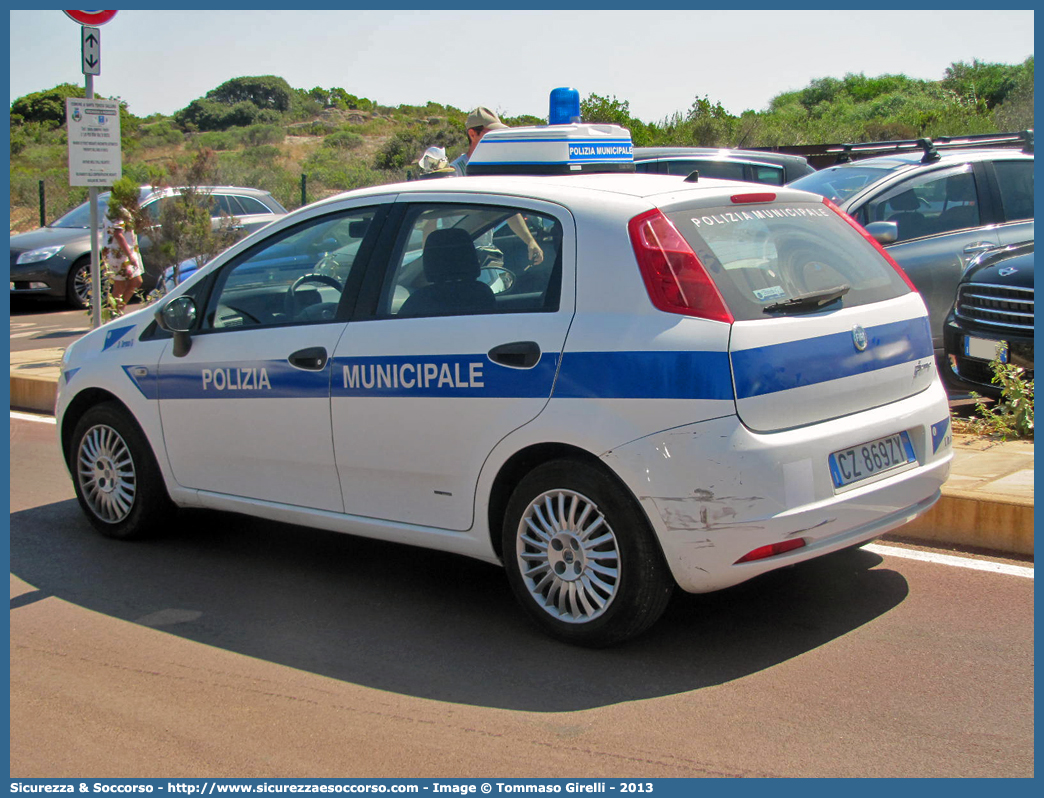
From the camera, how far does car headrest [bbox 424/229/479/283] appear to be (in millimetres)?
4625

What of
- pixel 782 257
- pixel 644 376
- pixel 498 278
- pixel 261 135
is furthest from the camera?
pixel 261 135

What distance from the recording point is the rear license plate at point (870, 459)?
4074 millimetres

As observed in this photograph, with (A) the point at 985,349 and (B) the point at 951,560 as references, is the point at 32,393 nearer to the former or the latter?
(A) the point at 985,349

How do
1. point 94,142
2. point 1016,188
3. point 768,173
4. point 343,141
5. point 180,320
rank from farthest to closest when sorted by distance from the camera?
point 343,141 < point 768,173 < point 94,142 < point 1016,188 < point 180,320

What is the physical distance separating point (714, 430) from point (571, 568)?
84 cm

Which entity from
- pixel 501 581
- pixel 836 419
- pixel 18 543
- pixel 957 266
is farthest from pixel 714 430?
pixel 957 266

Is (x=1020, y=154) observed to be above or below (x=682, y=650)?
above

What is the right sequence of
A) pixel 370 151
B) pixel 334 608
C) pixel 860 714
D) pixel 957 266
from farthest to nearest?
pixel 370 151, pixel 957 266, pixel 334 608, pixel 860 714

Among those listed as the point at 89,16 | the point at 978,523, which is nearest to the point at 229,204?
the point at 89,16

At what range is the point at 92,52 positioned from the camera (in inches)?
→ 379

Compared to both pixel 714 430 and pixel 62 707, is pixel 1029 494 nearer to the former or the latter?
pixel 714 430

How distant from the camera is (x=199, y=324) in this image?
18.1 feet

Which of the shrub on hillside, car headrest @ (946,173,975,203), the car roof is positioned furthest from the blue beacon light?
the shrub on hillside

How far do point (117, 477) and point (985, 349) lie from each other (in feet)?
17.5
